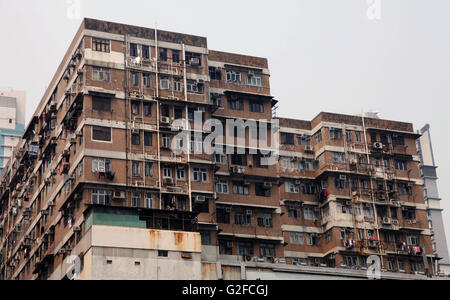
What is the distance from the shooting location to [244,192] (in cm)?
6138

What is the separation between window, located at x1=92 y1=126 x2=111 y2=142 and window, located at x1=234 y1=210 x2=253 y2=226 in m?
12.8

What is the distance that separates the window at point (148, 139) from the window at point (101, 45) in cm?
667

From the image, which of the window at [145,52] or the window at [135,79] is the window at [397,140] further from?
the window at [135,79]

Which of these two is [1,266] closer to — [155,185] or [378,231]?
[155,185]

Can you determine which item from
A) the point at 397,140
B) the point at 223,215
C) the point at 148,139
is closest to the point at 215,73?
the point at 148,139

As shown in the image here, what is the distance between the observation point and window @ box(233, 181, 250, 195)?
201 feet

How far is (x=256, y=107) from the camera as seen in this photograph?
63.4 metres

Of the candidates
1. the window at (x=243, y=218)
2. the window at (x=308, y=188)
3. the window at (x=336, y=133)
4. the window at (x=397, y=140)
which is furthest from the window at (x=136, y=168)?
the window at (x=397, y=140)

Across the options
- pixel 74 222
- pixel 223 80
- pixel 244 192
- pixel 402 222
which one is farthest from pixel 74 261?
pixel 402 222

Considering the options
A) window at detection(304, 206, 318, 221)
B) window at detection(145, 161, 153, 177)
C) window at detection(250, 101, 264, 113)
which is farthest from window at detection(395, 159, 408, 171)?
window at detection(145, 161, 153, 177)

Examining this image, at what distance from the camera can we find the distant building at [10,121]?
12462 centimetres

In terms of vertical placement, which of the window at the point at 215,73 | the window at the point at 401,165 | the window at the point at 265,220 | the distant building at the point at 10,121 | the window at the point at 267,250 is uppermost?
the distant building at the point at 10,121
